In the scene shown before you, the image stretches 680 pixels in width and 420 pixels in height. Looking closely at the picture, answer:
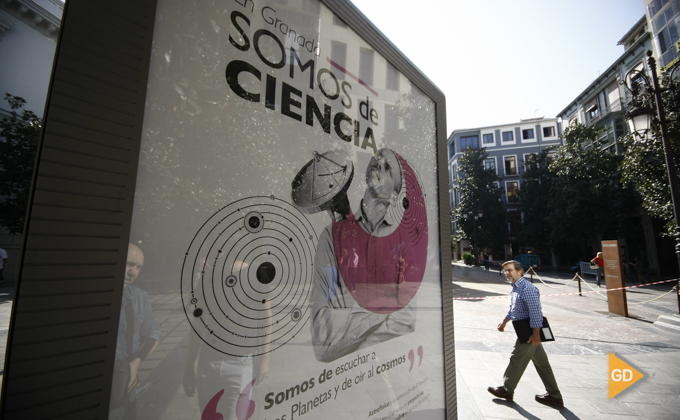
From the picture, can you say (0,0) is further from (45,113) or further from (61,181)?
(61,181)

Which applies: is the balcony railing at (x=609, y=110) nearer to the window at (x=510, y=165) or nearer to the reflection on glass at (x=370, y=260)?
the window at (x=510, y=165)

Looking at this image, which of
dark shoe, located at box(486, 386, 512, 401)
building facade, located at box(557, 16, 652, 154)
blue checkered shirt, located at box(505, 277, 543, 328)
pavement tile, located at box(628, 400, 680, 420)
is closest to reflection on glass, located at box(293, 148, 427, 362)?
blue checkered shirt, located at box(505, 277, 543, 328)

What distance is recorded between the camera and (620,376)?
439 cm

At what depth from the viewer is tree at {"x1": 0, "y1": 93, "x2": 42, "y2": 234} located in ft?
3.39

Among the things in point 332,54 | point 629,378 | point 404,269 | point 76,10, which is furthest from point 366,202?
point 629,378

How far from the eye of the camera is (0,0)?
105 centimetres

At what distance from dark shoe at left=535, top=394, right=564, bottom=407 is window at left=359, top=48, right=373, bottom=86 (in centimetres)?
419

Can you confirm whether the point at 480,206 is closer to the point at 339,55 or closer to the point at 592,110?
the point at 592,110

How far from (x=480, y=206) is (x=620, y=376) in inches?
1174

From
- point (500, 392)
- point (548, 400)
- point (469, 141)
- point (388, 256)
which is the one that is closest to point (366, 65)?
point (388, 256)

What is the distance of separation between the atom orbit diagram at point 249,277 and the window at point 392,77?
1.60 m

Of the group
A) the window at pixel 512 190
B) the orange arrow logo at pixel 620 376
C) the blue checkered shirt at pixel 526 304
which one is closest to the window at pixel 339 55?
the blue checkered shirt at pixel 526 304

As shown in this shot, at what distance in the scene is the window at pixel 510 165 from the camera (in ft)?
125

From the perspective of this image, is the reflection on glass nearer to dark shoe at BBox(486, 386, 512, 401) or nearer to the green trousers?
the green trousers
